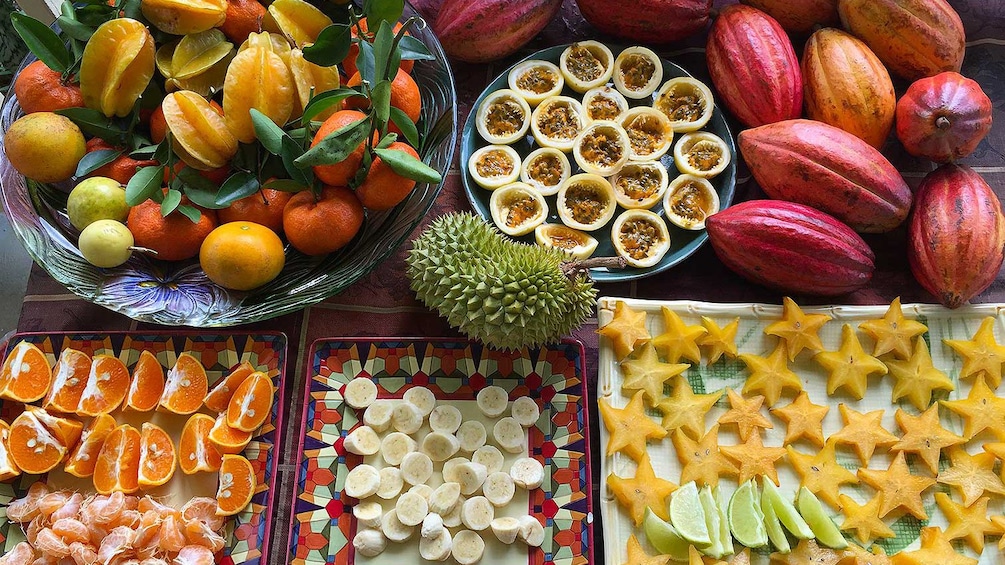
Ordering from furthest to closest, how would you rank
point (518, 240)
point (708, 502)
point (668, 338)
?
point (518, 240), point (668, 338), point (708, 502)

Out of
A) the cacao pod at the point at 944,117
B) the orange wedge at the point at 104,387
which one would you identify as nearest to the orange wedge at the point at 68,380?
the orange wedge at the point at 104,387

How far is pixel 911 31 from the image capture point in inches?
54.7

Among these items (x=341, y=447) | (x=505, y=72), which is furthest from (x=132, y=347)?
(x=505, y=72)

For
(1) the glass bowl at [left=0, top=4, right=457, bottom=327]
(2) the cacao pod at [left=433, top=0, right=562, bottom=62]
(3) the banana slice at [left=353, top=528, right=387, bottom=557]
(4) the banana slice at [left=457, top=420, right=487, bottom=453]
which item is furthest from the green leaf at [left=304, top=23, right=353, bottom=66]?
(3) the banana slice at [left=353, top=528, right=387, bottom=557]

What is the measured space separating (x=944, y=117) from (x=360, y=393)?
1177 millimetres

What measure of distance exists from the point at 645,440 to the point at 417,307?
19.8 inches

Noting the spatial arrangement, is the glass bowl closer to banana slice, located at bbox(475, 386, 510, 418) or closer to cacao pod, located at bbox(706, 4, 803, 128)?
banana slice, located at bbox(475, 386, 510, 418)

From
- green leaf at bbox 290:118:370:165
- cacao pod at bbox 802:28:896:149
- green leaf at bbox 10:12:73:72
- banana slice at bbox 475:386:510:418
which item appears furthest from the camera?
cacao pod at bbox 802:28:896:149

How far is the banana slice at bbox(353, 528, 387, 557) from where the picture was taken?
1.15m

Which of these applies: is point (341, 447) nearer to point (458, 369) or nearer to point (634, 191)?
point (458, 369)

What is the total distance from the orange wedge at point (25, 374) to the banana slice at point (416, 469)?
650mm

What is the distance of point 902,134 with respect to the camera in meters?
1.37

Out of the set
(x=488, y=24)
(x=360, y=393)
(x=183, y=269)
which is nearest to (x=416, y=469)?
(x=360, y=393)

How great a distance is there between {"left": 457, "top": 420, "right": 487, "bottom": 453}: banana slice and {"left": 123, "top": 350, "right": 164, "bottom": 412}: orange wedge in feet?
1.77
